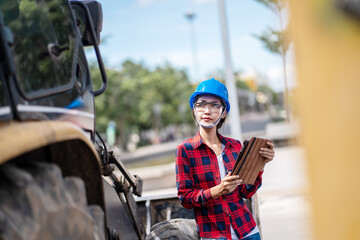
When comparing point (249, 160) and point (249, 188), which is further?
point (249, 188)

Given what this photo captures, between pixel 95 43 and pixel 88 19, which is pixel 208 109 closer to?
pixel 95 43

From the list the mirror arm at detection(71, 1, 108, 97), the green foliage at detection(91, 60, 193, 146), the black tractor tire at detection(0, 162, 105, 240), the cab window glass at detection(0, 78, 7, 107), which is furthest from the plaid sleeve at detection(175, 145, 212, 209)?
the green foliage at detection(91, 60, 193, 146)

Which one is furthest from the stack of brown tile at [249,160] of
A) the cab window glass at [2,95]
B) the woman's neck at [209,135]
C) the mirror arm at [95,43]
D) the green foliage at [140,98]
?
the green foliage at [140,98]

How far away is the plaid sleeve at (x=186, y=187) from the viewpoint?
9.89 ft

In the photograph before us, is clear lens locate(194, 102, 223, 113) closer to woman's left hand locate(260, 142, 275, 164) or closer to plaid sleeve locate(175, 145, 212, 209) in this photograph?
plaid sleeve locate(175, 145, 212, 209)

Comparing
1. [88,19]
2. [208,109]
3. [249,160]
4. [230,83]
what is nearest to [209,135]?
[208,109]

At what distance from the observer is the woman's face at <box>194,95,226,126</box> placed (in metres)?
3.21

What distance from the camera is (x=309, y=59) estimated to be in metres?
1.17

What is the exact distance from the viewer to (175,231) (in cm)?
350

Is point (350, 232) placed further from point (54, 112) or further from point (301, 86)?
point (54, 112)

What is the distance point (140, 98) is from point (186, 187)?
47.8 metres

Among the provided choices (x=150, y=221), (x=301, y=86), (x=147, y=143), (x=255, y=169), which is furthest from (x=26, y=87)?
(x=147, y=143)

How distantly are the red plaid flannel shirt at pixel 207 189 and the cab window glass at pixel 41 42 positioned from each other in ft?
3.29

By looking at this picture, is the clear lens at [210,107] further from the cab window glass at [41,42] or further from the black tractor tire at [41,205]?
the black tractor tire at [41,205]
